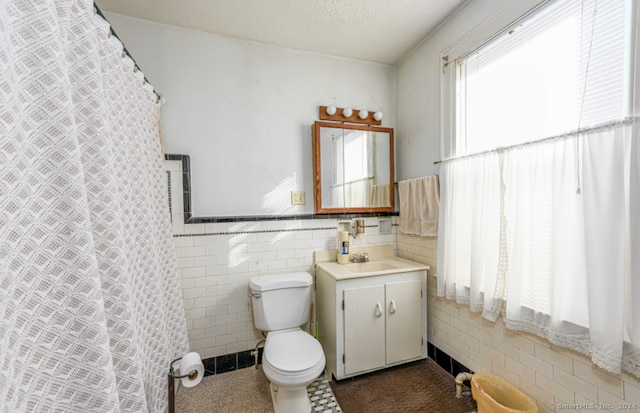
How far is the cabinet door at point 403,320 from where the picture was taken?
2031 mm

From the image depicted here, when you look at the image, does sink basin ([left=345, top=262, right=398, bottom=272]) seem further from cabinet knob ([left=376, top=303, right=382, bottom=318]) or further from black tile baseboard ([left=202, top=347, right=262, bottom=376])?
black tile baseboard ([left=202, top=347, right=262, bottom=376])

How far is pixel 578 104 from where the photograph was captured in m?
1.25

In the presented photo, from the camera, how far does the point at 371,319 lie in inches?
77.8

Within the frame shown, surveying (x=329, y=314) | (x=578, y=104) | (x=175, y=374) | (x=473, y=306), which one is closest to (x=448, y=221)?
(x=473, y=306)

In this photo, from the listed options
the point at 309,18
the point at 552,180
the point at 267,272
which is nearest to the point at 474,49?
the point at 552,180

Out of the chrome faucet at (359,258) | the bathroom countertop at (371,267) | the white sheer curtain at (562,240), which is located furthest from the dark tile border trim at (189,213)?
the white sheer curtain at (562,240)

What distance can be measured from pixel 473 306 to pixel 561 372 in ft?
1.58

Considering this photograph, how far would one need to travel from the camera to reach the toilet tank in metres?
1.95

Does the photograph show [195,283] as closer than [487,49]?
No

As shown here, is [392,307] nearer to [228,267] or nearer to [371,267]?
[371,267]

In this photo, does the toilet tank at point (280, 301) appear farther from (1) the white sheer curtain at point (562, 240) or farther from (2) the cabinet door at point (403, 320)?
(1) the white sheer curtain at point (562, 240)

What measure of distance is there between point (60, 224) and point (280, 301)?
1.51 m

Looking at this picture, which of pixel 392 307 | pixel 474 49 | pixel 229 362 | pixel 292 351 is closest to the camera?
pixel 292 351

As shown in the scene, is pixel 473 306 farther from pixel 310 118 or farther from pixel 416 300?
pixel 310 118
